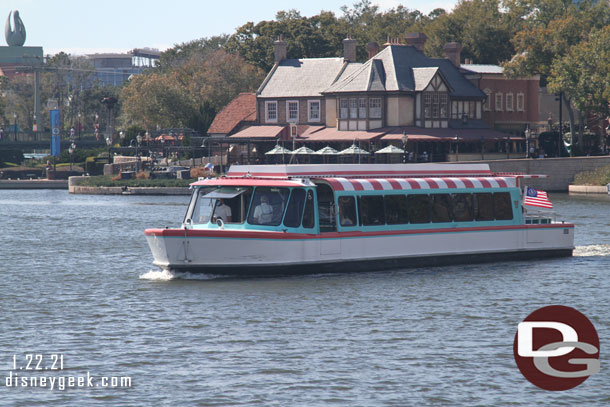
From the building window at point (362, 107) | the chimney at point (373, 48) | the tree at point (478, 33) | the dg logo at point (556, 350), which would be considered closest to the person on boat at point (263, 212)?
the dg logo at point (556, 350)

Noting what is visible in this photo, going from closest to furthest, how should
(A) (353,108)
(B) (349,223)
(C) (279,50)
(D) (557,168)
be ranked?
(B) (349,223)
(D) (557,168)
(A) (353,108)
(C) (279,50)

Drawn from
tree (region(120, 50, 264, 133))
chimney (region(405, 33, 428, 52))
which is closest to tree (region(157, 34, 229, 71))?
tree (region(120, 50, 264, 133))

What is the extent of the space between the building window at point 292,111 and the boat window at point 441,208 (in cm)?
6468

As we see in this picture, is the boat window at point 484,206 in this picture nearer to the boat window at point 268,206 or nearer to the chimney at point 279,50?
the boat window at point 268,206

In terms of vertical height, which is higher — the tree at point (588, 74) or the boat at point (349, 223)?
the tree at point (588, 74)

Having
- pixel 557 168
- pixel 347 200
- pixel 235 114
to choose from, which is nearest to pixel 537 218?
pixel 347 200

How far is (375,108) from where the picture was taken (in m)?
88.2

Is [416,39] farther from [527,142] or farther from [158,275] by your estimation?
[158,275]

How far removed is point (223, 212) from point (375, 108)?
60725 mm

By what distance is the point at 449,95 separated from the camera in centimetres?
8944

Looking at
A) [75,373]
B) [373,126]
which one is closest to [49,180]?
[373,126]

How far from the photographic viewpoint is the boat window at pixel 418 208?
30875 mm

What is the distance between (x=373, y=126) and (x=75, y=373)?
70608 mm

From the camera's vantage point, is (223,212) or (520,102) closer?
(223,212)
